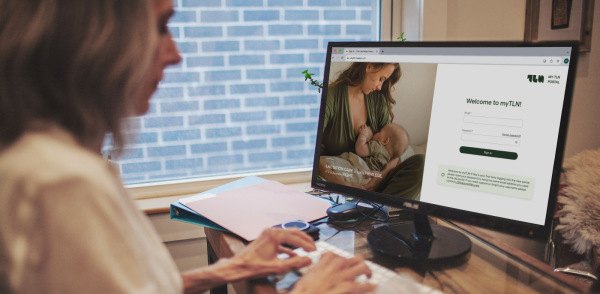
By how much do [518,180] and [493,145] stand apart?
0.08m

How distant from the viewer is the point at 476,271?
0.84m

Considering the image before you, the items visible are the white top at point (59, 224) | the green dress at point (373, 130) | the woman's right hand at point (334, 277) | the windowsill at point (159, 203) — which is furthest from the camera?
the windowsill at point (159, 203)

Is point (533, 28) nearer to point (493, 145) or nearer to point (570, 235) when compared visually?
point (570, 235)

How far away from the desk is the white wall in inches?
35.8

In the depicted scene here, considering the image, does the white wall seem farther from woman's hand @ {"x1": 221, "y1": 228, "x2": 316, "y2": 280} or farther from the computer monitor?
woman's hand @ {"x1": 221, "y1": 228, "x2": 316, "y2": 280}

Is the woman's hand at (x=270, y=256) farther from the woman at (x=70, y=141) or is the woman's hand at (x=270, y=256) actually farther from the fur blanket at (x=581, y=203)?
the fur blanket at (x=581, y=203)

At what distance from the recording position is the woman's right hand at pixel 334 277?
70cm

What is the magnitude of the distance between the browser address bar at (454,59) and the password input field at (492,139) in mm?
143

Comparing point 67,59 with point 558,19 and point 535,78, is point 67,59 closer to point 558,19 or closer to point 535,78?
point 535,78

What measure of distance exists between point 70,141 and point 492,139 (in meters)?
0.72

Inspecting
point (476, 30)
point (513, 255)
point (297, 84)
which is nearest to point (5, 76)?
point (513, 255)

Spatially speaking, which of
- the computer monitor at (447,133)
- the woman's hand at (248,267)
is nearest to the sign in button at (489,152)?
the computer monitor at (447,133)

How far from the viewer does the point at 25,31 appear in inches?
18.4

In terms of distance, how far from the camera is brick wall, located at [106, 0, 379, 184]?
5.20 ft
